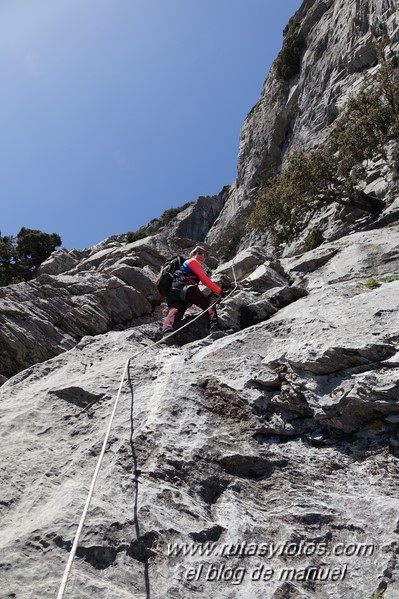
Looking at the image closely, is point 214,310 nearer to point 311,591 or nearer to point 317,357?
point 317,357

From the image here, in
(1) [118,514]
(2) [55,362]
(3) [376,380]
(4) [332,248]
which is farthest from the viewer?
(4) [332,248]

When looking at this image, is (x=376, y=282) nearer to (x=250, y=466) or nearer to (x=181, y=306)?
(x=181, y=306)

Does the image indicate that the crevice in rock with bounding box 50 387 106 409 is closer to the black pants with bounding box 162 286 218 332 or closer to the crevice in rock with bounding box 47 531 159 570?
the crevice in rock with bounding box 47 531 159 570

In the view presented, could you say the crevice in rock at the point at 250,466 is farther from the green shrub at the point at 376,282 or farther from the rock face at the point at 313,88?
the rock face at the point at 313,88

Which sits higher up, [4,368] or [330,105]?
[330,105]

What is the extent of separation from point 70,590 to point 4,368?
12.6 m

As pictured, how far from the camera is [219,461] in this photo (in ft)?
20.0

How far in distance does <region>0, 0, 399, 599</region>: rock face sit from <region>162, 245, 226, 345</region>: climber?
49 centimetres

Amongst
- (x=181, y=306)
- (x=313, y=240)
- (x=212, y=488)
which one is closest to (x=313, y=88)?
(x=313, y=240)

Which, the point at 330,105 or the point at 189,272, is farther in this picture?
the point at 330,105

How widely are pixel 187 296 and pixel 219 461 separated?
6201mm

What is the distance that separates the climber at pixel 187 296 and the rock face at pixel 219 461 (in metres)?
0.49

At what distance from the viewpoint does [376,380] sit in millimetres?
6301

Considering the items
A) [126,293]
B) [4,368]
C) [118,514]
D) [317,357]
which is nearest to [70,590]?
[118,514]
